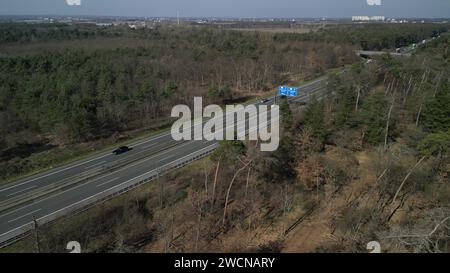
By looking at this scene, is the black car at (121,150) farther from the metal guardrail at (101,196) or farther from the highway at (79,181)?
the metal guardrail at (101,196)

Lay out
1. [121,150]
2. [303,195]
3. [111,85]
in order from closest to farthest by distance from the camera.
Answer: [303,195] < [121,150] < [111,85]

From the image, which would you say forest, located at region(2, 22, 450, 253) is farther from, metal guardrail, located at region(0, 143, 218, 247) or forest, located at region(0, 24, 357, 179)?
forest, located at region(0, 24, 357, 179)

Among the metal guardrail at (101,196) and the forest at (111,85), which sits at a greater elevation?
the forest at (111,85)

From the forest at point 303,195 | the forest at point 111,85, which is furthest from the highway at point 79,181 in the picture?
the forest at point 111,85

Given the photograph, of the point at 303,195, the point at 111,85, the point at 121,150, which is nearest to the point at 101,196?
the point at 121,150

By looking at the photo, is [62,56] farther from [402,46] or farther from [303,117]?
[402,46]

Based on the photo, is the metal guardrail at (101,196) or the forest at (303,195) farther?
the metal guardrail at (101,196)

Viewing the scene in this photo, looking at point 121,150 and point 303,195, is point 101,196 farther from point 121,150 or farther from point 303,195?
point 303,195
